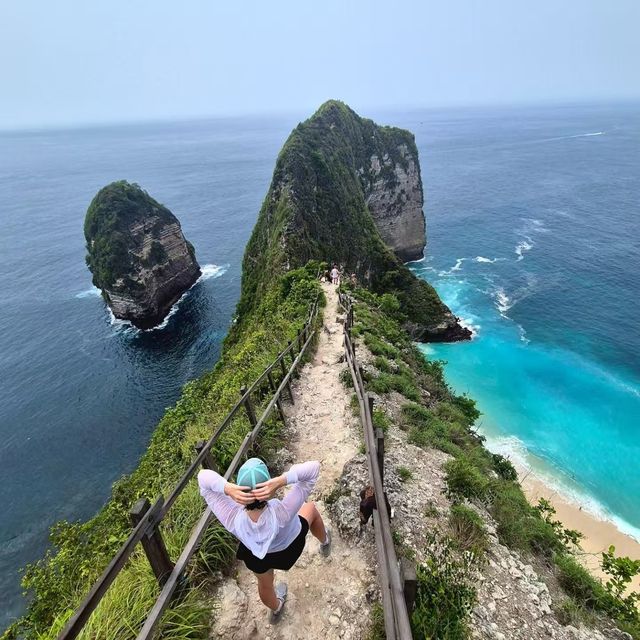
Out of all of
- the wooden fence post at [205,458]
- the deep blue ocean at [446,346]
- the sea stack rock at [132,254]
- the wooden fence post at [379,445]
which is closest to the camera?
the wooden fence post at [379,445]

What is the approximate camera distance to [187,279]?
58.8 m

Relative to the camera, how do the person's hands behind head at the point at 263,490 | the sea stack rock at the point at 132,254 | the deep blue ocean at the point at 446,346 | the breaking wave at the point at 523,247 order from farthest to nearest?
the breaking wave at the point at 523,247, the sea stack rock at the point at 132,254, the deep blue ocean at the point at 446,346, the person's hands behind head at the point at 263,490

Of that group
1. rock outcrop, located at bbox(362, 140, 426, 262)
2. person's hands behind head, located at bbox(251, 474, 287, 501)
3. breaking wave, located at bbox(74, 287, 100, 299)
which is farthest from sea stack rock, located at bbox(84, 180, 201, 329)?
person's hands behind head, located at bbox(251, 474, 287, 501)

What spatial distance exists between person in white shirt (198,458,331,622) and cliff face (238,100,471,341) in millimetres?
30105

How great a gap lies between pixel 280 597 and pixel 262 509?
2.10 m

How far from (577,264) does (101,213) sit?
6174 centimetres

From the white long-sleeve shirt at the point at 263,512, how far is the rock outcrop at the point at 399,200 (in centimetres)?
5897

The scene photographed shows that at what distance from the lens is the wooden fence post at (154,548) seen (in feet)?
14.1

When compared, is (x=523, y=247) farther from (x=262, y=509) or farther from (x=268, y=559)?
(x=262, y=509)

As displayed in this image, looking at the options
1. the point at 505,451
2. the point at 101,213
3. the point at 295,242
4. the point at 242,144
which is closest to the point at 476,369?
the point at 505,451

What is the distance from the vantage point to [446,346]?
41094 millimetres

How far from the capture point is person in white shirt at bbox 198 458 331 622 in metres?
3.89

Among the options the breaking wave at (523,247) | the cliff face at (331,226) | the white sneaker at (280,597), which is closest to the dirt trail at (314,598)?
the white sneaker at (280,597)

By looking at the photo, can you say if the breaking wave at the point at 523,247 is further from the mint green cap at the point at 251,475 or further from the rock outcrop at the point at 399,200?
the mint green cap at the point at 251,475
